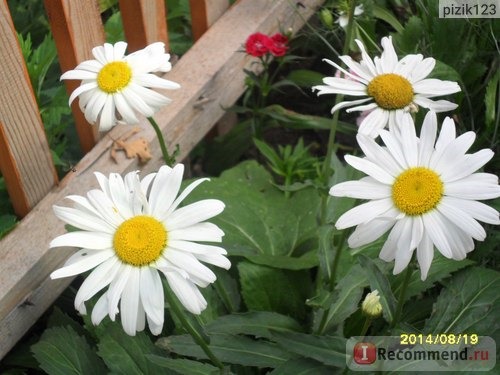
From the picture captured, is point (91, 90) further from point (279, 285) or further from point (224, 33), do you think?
point (224, 33)

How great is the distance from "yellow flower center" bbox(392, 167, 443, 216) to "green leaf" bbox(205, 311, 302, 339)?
0.57 m

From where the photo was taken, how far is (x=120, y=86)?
1.44 meters

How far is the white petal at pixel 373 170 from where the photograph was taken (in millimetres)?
1227

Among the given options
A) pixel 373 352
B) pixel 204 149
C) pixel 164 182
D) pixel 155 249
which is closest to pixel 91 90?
pixel 164 182

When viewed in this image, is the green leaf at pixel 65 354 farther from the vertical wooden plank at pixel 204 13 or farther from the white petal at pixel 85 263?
the vertical wooden plank at pixel 204 13

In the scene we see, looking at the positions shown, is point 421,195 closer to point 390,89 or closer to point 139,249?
point 390,89

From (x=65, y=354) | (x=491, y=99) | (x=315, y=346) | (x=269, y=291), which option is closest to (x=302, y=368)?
(x=315, y=346)

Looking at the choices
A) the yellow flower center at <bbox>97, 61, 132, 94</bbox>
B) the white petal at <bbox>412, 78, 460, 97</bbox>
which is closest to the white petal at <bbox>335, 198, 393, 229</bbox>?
the white petal at <bbox>412, 78, 460, 97</bbox>

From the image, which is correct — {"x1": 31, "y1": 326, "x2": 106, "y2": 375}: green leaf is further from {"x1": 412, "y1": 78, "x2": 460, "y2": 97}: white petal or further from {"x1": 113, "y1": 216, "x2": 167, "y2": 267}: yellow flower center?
{"x1": 412, "y1": 78, "x2": 460, "y2": 97}: white petal

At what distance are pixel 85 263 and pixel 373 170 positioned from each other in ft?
1.70

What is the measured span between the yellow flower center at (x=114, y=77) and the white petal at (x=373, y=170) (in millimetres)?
498

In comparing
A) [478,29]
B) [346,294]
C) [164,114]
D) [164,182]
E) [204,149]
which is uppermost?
[164,182]

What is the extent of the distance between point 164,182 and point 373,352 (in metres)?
0.56

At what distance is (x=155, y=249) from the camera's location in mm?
1204
